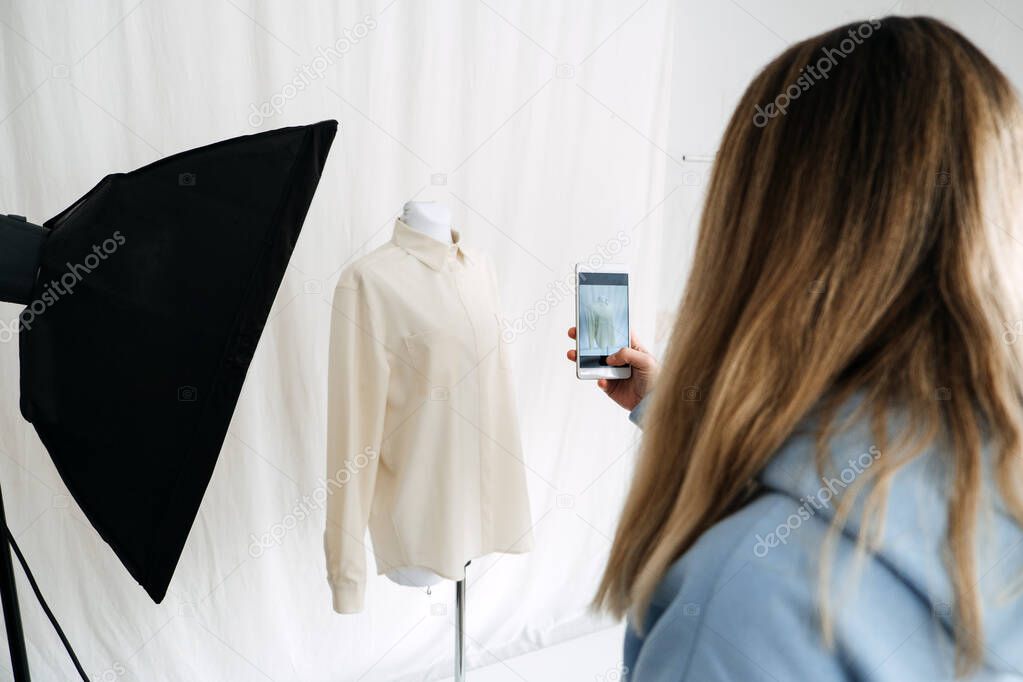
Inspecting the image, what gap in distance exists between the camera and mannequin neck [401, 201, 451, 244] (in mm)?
1389

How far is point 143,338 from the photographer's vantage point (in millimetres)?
588

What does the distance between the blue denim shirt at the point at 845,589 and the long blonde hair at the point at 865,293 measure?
0.4 inches

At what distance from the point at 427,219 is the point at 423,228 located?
2 centimetres

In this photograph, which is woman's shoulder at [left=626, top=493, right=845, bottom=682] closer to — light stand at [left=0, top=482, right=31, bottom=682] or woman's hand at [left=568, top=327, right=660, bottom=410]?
light stand at [left=0, top=482, right=31, bottom=682]

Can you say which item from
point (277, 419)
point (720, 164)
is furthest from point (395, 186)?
point (720, 164)

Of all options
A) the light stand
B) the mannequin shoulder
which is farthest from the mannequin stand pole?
the light stand

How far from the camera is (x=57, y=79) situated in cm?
144

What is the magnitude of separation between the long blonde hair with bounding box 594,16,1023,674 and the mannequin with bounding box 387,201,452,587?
94 centimetres

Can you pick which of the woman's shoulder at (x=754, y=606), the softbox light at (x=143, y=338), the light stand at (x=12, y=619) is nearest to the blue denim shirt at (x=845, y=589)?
the woman's shoulder at (x=754, y=606)

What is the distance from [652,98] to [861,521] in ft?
6.74

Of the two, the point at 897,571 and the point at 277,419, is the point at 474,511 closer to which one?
the point at 277,419

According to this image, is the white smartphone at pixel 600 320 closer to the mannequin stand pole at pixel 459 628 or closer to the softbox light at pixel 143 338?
the mannequin stand pole at pixel 459 628

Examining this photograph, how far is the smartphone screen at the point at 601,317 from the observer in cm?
131

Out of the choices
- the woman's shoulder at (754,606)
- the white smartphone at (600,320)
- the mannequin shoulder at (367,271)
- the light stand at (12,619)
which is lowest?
the light stand at (12,619)
